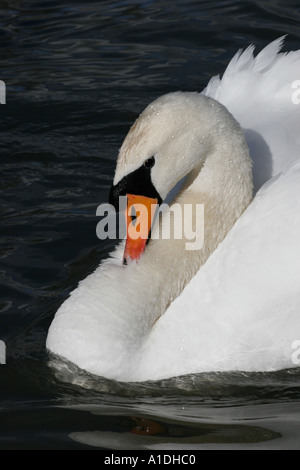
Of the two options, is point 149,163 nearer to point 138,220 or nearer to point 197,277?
point 138,220

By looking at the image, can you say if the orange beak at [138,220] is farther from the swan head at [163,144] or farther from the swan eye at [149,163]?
the swan eye at [149,163]

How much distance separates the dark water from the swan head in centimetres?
89

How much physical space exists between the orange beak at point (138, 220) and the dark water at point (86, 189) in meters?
0.74

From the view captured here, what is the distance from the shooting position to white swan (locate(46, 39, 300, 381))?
5.17m

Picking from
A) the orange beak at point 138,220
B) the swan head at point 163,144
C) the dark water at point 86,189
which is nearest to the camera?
the dark water at point 86,189

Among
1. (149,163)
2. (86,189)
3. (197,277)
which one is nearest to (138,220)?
(149,163)

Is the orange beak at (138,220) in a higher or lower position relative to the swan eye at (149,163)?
lower

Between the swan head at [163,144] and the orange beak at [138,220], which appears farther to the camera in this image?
the orange beak at [138,220]

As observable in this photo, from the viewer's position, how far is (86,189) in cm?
752

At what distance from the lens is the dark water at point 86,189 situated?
4.80m

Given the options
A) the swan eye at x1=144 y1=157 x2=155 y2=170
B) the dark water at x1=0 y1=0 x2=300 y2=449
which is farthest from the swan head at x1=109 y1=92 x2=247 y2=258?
the dark water at x1=0 y1=0 x2=300 y2=449

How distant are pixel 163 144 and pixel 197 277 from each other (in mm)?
798

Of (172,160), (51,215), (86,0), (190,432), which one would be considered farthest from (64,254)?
(86,0)

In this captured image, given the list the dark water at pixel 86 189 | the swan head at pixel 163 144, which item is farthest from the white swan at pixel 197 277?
the dark water at pixel 86 189
